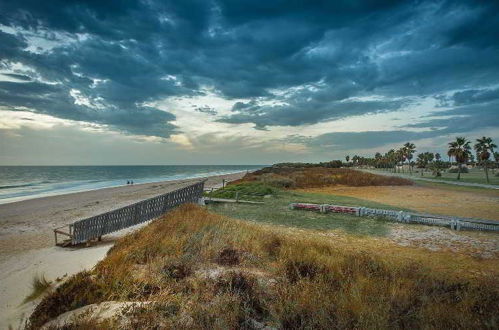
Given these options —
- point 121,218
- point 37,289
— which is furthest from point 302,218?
point 37,289

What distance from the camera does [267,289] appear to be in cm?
567

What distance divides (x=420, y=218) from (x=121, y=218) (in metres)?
17.9

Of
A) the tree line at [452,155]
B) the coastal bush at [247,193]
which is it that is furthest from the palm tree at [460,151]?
the coastal bush at [247,193]

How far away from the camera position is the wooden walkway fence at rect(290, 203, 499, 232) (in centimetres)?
1484

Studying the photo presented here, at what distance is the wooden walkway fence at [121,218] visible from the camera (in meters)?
12.9

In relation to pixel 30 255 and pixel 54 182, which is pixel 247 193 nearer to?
pixel 30 255

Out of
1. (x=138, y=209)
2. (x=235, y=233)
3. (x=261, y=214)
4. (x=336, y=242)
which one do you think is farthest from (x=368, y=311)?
(x=261, y=214)

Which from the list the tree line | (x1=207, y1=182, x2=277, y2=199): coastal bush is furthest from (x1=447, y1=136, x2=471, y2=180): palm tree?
(x1=207, y1=182, x2=277, y2=199): coastal bush

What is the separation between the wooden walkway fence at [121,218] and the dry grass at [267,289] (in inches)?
213

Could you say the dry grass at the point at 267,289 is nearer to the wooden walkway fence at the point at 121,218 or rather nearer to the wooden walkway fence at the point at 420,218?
the wooden walkway fence at the point at 121,218

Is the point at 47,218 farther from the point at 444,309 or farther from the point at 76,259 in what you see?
the point at 444,309

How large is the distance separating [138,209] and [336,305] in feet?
40.4

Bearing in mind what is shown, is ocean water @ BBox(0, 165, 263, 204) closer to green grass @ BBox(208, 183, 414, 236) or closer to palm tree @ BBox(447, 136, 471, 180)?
green grass @ BBox(208, 183, 414, 236)

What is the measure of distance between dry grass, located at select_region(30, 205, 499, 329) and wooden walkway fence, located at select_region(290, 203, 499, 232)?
675 centimetres
